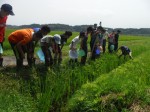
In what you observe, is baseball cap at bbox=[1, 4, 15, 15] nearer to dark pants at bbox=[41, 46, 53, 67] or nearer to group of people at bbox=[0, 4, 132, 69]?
group of people at bbox=[0, 4, 132, 69]

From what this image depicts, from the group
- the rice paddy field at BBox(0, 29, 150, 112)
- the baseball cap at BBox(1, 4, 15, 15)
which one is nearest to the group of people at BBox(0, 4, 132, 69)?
the baseball cap at BBox(1, 4, 15, 15)

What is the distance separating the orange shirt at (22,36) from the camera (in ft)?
24.3

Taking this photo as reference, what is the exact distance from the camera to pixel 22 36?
7.58m

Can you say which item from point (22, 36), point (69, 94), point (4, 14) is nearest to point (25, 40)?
point (22, 36)

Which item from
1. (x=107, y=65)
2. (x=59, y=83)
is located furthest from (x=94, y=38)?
(x=59, y=83)

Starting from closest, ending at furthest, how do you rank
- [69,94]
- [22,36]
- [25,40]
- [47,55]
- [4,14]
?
[69,94], [25,40], [4,14], [22,36], [47,55]

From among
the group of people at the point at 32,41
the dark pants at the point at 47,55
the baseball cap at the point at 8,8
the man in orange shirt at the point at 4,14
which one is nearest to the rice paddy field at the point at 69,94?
the group of people at the point at 32,41

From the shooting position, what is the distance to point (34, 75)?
7.28 m

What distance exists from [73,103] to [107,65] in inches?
139

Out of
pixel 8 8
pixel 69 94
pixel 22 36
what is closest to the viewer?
pixel 69 94

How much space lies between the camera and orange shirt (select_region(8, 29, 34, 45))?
7399 millimetres

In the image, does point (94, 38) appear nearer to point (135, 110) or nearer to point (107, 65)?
point (107, 65)

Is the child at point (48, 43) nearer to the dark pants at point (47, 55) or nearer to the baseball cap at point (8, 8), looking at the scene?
the dark pants at point (47, 55)

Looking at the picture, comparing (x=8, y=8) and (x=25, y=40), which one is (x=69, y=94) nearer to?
(x=25, y=40)
